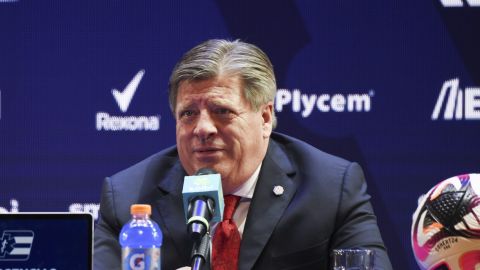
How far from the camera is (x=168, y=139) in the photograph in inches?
165

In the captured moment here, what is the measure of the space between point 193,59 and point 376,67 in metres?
1.22

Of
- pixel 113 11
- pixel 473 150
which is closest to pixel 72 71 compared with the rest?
pixel 113 11

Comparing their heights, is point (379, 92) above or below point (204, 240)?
above

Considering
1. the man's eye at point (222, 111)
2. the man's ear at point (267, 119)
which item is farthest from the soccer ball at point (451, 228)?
the man's ear at point (267, 119)

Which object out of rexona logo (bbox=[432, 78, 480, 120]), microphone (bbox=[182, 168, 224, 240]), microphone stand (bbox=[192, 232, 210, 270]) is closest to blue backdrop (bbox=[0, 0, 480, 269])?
rexona logo (bbox=[432, 78, 480, 120])

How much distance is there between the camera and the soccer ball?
2332 millimetres

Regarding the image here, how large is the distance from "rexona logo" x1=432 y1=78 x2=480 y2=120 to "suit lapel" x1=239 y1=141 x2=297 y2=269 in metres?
0.95

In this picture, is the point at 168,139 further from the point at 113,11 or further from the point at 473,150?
the point at 473,150

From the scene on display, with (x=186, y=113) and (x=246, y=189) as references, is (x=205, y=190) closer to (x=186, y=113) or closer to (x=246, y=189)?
(x=186, y=113)

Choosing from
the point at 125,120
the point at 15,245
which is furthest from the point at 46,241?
the point at 125,120

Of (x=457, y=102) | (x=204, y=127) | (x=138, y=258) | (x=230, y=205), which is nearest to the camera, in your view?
(x=138, y=258)

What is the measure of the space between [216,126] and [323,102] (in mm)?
1051

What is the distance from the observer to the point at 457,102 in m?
4.13

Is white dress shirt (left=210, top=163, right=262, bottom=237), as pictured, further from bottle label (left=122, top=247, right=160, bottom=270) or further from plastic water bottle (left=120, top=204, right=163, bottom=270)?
bottle label (left=122, top=247, right=160, bottom=270)
